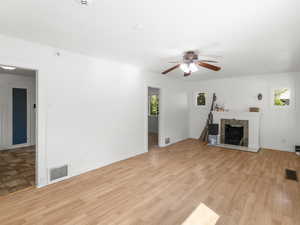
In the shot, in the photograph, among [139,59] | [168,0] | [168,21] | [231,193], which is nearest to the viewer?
[168,0]

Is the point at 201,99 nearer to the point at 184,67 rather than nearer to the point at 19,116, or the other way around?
the point at 184,67

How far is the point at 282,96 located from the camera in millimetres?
4969

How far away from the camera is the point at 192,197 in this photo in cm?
245

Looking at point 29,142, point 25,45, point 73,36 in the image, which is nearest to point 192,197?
point 73,36

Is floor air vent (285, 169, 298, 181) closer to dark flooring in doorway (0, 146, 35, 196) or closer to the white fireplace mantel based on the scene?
the white fireplace mantel

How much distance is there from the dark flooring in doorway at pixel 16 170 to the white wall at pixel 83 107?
46cm

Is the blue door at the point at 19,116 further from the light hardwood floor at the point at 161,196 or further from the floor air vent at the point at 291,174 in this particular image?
the floor air vent at the point at 291,174

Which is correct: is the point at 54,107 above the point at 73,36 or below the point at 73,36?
A: below

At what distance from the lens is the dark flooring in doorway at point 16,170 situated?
8.99ft

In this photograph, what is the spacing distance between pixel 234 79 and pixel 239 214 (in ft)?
15.8

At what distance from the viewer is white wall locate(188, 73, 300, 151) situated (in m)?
4.84

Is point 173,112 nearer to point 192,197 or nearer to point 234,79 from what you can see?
point 234,79

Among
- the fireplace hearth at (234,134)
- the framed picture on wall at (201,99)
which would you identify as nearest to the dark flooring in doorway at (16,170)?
the fireplace hearth at (234,134)

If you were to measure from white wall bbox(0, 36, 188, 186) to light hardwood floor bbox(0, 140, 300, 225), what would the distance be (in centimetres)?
50
